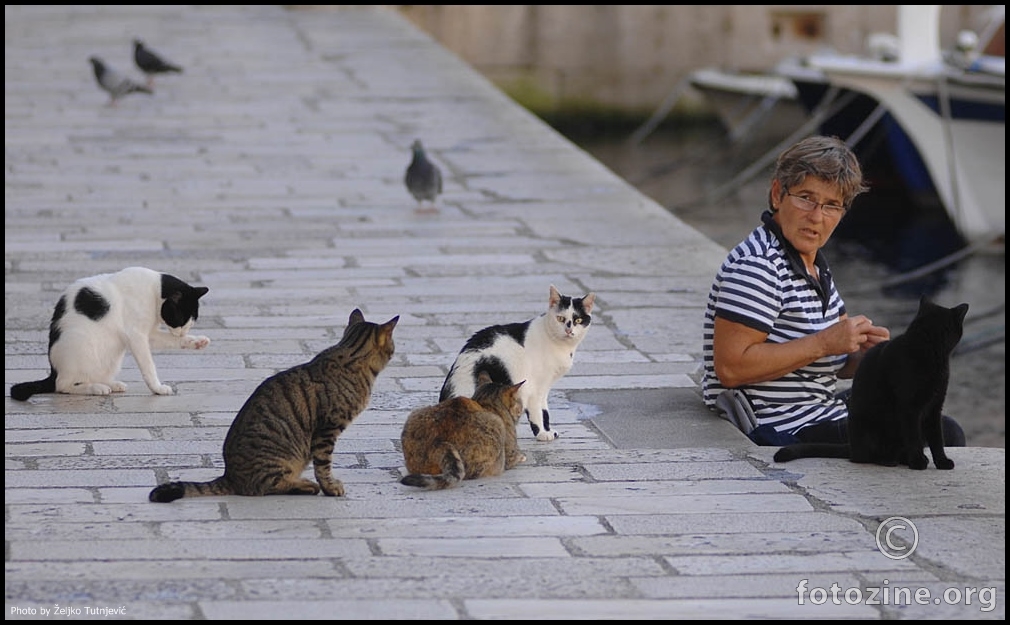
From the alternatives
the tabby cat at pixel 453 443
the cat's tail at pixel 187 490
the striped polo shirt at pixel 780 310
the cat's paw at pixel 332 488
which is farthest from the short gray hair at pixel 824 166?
the cat's tail at pixel 187 490

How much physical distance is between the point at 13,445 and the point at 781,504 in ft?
6.90

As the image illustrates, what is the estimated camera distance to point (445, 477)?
372 cm

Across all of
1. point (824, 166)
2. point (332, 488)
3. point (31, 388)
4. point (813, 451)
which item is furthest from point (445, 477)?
point (31, 388)

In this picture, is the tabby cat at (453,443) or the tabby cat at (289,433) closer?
the tabby cat at (289,433)

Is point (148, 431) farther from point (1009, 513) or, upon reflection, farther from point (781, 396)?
point (1009, 513)

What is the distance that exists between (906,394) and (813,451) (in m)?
0.35

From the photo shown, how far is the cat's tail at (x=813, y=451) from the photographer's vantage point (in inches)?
158

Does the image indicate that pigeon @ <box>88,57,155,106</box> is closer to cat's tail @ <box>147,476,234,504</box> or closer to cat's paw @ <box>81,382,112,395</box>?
cat's paw @ <box>81,382,112,395</box>

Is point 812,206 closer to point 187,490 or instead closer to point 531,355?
point 531,355

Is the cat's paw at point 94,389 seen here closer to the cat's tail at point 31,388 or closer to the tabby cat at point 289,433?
the cat's tail at point 31,388

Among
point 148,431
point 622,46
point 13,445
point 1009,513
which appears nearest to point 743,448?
point 1009,513

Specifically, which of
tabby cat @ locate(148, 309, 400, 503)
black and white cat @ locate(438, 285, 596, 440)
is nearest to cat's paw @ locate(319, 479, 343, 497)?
tabby cat @ locate(148, 309, 400, 503)

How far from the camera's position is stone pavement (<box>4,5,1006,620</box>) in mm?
3061

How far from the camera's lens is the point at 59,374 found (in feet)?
14.8
